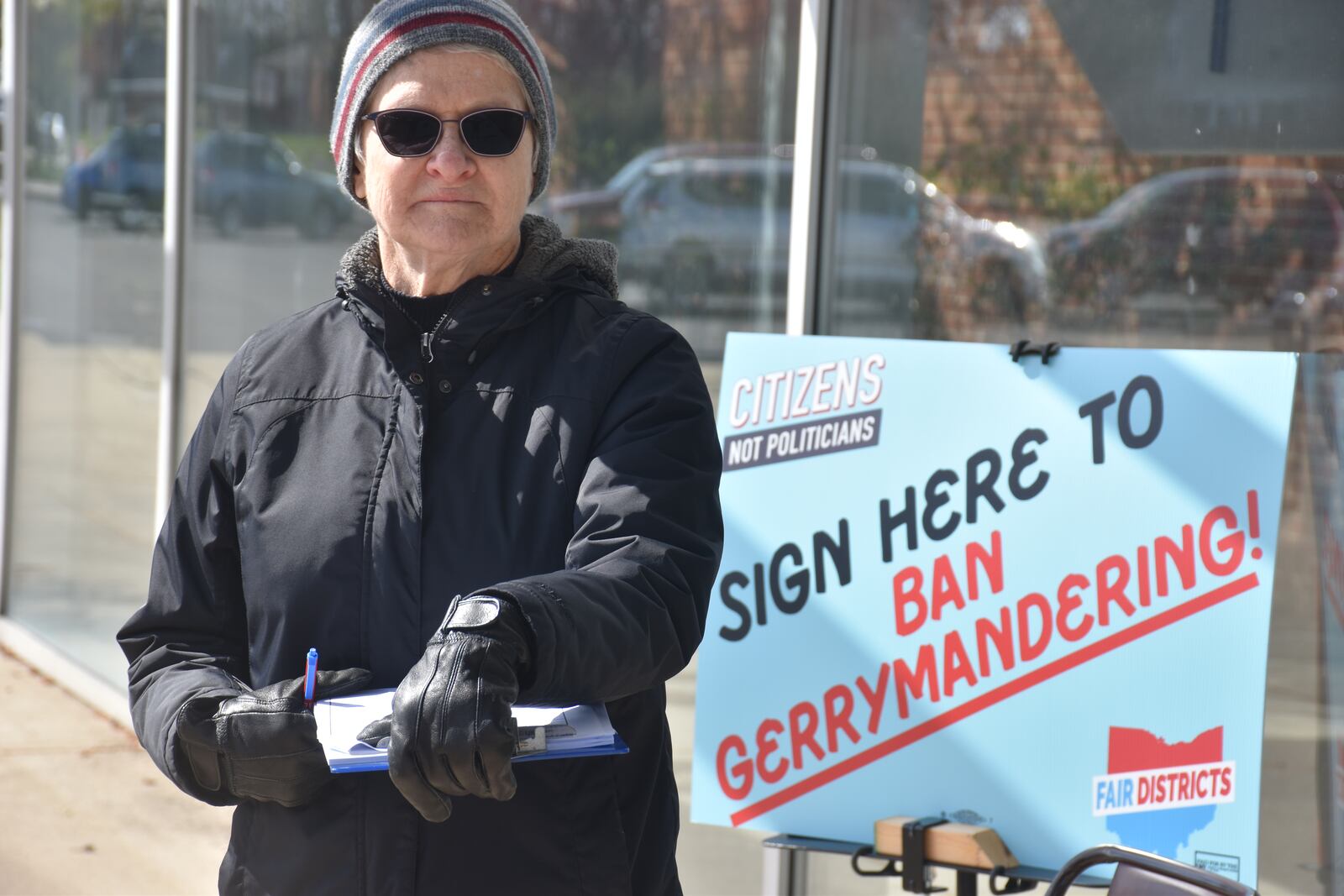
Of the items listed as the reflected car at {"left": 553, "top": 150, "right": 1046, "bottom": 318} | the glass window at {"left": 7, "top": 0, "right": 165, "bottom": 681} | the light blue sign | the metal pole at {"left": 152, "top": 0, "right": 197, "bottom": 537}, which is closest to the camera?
the light blue sign

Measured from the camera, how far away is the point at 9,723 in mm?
5883

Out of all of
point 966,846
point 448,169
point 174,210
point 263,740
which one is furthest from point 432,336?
point 174,210

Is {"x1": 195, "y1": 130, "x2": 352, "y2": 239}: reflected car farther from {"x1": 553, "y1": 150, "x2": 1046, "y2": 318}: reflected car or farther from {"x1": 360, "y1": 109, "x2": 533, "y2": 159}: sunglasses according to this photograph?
{"x1": 360, "y1": 109, "x2": 533, "y2": 159}: sunglasses

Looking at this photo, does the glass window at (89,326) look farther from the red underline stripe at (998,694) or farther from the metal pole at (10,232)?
the red underline stripe at (998,694)

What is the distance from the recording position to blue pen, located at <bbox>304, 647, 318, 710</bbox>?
60.7 inches

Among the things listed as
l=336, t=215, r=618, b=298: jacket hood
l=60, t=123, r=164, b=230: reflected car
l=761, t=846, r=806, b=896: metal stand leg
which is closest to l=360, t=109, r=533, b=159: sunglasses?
l=336, t=215, r=618, b=298: jacket hood

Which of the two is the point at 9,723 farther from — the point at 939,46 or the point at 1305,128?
the point at 1305,128

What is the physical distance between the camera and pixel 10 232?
7004 mm

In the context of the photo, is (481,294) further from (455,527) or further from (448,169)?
(455,527)

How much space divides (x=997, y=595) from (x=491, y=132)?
1.34 m

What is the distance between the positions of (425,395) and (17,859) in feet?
11.7

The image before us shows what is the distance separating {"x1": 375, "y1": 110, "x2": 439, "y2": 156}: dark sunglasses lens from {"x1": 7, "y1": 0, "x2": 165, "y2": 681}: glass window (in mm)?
4446

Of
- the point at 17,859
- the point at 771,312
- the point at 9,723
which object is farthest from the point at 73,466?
Answer: the point at 771,312

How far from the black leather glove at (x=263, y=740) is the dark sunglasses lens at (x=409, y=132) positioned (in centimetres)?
59
